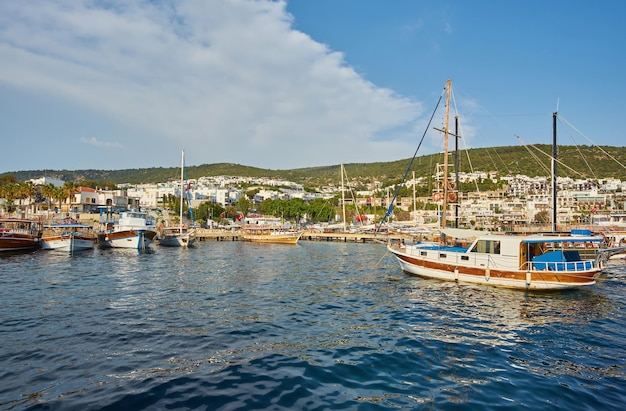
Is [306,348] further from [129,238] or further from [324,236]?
[324,236]

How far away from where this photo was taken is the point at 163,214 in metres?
114

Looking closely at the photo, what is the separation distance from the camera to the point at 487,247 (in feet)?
77.7

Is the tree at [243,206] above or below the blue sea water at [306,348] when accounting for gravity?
above

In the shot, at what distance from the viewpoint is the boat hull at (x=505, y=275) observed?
2148cm

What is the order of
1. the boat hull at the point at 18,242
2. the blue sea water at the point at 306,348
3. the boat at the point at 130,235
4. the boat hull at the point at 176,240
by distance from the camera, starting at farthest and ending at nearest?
the boat hull at the point at 176,240, the boat at the point at 130,235, the boat hull at the point at 18,242, the blue sea water at the point at 306,348

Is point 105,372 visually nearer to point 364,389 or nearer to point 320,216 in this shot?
point 364,389

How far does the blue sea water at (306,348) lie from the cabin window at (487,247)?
272 centimetres

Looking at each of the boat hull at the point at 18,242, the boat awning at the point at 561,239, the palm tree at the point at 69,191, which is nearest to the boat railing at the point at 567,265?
the boat awning at the point at 561,239

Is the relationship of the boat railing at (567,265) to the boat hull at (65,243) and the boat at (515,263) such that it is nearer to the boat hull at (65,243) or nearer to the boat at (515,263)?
the boat at (515,263)

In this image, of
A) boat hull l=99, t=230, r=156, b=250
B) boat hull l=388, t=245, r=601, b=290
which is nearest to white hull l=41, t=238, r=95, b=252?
boat hull l=99, t=230, r=156, b=250

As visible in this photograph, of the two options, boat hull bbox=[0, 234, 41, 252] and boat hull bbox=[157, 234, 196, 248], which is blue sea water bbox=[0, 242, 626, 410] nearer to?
boat hull bbox=[0, 234, 41, 252]

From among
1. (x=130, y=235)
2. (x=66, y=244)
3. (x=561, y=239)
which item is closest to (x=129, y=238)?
(x=130, y=235)

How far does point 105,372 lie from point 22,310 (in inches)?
→ 358

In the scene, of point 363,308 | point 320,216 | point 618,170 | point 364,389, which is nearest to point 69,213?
point 320,216
